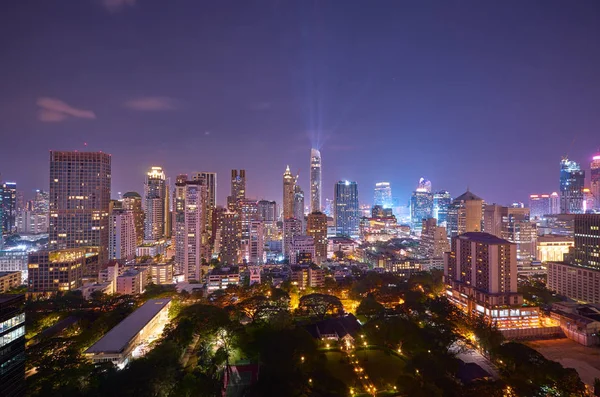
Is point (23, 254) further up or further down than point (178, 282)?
further up

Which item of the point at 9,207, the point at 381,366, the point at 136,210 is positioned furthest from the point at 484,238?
the point at 9,207

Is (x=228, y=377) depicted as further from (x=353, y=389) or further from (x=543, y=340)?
(x=543, y=340)

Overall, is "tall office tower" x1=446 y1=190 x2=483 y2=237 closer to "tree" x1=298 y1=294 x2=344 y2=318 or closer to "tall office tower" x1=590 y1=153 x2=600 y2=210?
"tall office tower" x1=590 y1=153 x2=600 y2=210

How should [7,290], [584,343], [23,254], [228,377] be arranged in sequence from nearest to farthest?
[228,377] → [584,343] → [7,290] → [23,254]

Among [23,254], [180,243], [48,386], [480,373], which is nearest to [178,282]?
[180,243]

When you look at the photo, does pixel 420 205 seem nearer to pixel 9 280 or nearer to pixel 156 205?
pixel 156 205

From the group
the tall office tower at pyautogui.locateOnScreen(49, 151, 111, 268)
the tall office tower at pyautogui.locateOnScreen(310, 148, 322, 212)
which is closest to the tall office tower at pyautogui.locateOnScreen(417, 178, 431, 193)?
the tall office tower at pyautogui.locateOnScreen(310, 148, 322, 212)
